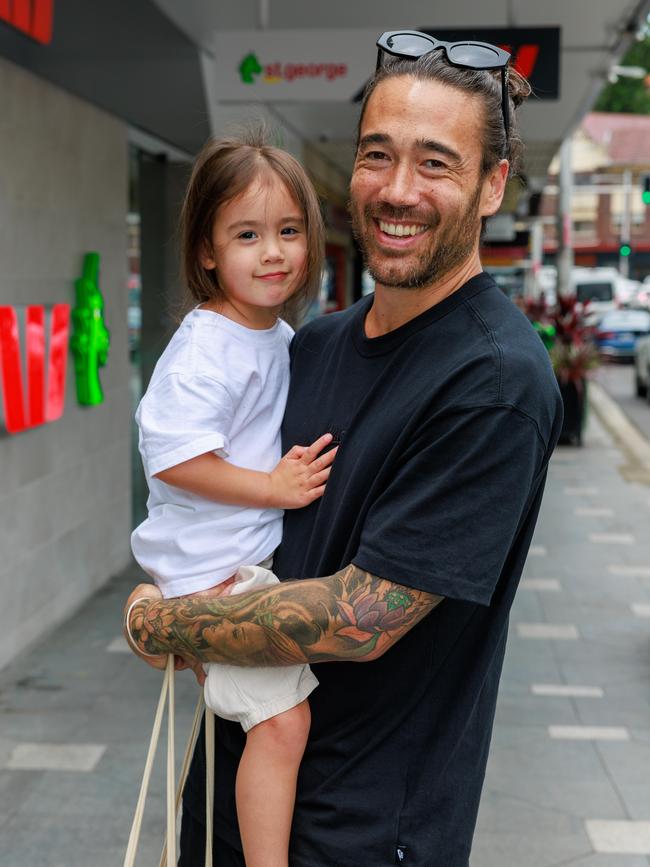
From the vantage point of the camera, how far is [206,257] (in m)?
2.12

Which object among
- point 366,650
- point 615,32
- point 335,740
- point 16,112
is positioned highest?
point 615,32

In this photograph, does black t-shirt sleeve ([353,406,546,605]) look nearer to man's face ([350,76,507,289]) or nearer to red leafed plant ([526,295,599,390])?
man's face ([350,76,507,289])

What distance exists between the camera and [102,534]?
22.9ft

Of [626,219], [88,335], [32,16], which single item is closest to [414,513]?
[32,16]

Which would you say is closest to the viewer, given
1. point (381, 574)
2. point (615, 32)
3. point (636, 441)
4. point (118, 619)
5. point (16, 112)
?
point (381, 574)

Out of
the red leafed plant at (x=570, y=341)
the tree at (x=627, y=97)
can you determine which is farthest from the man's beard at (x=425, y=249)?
the tree at (x=627, y=97)

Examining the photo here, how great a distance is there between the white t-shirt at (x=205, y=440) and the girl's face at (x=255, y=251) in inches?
2.4

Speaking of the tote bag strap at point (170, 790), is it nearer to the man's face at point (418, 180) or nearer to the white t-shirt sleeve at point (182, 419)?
the white t-shirt sleeve at point (182, 419)

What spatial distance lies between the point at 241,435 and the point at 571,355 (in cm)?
1223

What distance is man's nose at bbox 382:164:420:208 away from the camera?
169 cm

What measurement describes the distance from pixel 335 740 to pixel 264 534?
37 centimetres

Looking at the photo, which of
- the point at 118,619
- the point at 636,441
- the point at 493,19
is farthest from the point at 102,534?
the point at 636,441

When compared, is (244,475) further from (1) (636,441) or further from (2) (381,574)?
(1) (636,441)

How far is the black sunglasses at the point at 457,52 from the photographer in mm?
1701
